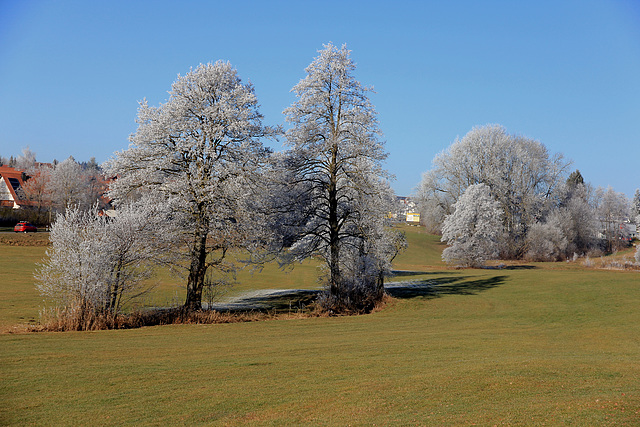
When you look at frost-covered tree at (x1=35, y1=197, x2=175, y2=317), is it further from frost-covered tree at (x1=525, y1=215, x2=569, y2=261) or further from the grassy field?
frost-covered tree at (x1=525, y1=215, x2=569, y2=261)

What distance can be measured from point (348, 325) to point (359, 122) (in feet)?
33.4

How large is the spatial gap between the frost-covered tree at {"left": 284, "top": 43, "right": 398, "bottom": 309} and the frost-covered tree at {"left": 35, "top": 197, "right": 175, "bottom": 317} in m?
7.79

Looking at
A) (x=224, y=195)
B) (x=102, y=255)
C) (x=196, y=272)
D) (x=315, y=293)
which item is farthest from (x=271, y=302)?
(x=102, y=255)

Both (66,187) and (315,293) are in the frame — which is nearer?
(315,293)

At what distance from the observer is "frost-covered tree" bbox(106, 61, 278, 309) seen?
2177cm

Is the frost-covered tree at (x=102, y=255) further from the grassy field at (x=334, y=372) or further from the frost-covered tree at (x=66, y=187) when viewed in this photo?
the frost-covered tree at (x=66, y=187)

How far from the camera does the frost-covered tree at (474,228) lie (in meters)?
53.1

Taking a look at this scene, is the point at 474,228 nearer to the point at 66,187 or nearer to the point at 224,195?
the point at 224,195

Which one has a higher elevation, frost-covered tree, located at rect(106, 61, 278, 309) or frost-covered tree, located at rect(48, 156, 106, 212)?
frost-covered tree, located at rect(48, 156, 106, 212)

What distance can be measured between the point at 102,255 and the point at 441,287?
2418 centimetres

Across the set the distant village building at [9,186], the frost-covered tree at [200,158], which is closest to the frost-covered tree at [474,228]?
the frost-covered tree at [200,158]

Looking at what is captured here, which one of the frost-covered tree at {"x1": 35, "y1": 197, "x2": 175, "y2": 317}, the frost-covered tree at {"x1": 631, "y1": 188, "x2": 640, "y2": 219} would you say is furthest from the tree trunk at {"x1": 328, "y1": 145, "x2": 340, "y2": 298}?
the frost-covered tree at {"x1": 631, "y1": 188, "x2": 640, "y2": 219}

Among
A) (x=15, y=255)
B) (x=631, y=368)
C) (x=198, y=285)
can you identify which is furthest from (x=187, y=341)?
(x=15, y=255)

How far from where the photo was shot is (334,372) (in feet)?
38.4
